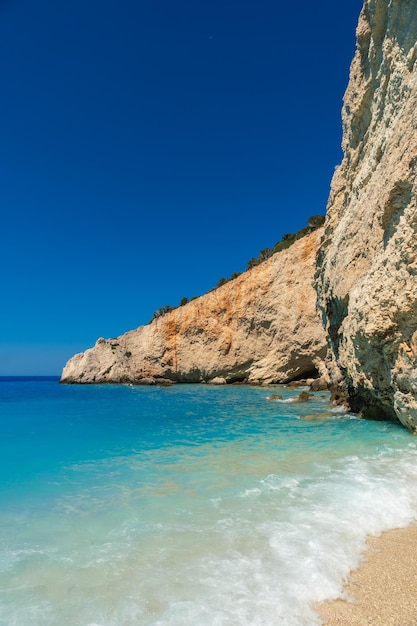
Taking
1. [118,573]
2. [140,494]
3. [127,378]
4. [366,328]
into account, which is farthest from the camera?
[127,378]

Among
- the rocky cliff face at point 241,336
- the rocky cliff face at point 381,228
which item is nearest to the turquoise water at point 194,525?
the rocky cliff face at point 381,228

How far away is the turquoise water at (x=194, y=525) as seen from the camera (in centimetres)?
334

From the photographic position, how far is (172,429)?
46.0ft

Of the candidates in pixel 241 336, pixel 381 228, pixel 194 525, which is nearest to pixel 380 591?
pixel 194 525

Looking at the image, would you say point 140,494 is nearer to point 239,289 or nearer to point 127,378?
point 239,289

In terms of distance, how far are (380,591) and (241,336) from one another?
123 feet

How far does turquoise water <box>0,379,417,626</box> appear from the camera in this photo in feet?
11.0

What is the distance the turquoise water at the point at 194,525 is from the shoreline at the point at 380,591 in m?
0.14

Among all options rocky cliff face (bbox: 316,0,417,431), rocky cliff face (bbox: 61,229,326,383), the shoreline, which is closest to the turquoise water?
the shoreline

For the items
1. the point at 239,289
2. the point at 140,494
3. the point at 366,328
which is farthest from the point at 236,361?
the point at 140,494

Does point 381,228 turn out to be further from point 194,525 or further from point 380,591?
point 380,591

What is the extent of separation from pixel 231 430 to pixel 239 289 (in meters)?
28.7

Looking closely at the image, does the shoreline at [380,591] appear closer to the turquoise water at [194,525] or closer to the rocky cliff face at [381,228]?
the turquoise water at [194,525]

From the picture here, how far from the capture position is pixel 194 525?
16.3ft
